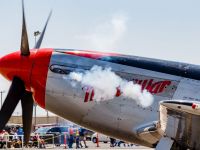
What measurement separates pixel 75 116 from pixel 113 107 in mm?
1075

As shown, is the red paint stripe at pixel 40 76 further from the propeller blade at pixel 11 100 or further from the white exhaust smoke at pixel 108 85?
the white exhaust smoke at pixel 108 85

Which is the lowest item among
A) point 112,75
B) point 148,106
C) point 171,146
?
point 171,146

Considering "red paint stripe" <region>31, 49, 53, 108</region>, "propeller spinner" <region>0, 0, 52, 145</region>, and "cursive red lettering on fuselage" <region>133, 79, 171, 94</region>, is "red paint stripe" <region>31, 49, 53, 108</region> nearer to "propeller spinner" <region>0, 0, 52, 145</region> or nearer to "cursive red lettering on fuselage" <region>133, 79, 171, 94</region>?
"propeller spinner" <region>0, 0, 52, 145</region>

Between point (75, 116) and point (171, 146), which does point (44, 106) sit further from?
point (171, 146)

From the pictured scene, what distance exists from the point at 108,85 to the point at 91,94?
49 cm

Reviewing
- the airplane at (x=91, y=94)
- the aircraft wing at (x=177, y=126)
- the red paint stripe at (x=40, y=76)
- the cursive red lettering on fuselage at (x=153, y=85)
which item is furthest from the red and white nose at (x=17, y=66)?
the aircraft wing at (x=177, y=126)

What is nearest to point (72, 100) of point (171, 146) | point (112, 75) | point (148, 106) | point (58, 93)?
point (58, 93)

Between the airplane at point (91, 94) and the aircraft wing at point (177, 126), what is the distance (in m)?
0.07

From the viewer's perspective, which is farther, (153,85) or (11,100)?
(11,100)

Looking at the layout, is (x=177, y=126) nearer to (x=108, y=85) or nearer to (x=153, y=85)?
(x=153, y=85)

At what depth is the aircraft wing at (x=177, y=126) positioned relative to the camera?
8477 mm

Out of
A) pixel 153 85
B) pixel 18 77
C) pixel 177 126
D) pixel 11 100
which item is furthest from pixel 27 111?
pixel 177 126

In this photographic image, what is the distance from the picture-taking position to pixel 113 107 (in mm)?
11578

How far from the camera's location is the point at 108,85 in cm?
1168
